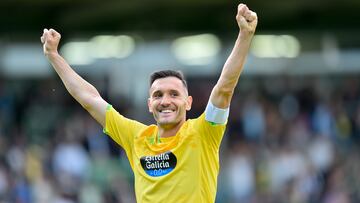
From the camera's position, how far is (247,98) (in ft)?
68.7

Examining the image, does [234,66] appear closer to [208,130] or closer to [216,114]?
[216,114]

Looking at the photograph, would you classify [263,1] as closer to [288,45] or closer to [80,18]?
[288,45]

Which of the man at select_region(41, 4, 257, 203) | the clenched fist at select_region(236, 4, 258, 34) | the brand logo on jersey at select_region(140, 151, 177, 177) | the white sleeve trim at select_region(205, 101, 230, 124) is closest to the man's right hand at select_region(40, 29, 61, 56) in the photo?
the man at select_region(41, 4, 257, 203)

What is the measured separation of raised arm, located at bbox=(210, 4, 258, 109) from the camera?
691 centimetres

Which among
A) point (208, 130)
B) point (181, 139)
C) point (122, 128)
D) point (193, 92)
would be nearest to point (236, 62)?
point (208, 130)

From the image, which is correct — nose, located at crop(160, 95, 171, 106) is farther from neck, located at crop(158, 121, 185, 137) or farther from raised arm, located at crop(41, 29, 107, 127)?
raised arm, located at crop(41, 29, 107, 127)

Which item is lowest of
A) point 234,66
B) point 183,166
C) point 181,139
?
point 183,166

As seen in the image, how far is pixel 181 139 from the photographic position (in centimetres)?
721

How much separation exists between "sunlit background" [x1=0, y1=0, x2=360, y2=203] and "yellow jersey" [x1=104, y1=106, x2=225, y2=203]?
885 cm

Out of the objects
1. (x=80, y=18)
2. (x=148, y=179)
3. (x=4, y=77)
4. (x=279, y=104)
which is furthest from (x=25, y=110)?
(x=148, y=179)

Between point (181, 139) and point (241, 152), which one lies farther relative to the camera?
point (241, 152)

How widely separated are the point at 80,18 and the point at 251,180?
26.7 feet

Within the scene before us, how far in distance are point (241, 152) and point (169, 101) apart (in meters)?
11.3

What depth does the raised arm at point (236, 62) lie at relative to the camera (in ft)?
22.7
